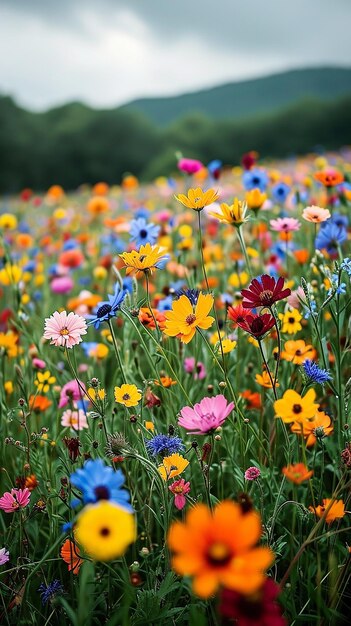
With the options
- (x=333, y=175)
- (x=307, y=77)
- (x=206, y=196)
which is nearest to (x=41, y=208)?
(x=333, y=175)

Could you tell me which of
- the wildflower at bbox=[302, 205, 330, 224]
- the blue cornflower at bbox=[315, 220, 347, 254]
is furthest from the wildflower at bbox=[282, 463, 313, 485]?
the blue cornflower at bbox=[315, 220, 347, 254]

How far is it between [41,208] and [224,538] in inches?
216

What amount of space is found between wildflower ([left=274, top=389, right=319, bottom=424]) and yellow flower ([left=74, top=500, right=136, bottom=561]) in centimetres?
23

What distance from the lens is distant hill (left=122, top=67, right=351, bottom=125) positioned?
13078 mm

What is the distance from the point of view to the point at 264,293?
718 mm

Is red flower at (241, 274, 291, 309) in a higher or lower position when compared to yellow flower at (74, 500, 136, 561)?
higher

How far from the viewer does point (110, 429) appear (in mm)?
941

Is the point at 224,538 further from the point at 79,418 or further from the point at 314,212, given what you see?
the point at 314,212

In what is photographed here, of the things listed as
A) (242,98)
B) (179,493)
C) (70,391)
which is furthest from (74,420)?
(242,98)

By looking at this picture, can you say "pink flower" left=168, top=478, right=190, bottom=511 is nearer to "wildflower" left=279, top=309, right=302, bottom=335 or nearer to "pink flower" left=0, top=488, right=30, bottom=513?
"pink flower" left=0, top=488, right=30, bottom=513

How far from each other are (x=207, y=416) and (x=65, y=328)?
0.95 feet

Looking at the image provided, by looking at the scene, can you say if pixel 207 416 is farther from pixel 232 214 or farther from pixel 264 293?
pixel 232 214

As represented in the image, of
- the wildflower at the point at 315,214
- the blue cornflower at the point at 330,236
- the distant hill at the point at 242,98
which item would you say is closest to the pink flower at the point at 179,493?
the wildflower at the point at 315,214

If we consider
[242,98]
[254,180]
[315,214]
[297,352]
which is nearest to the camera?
[297,352]
